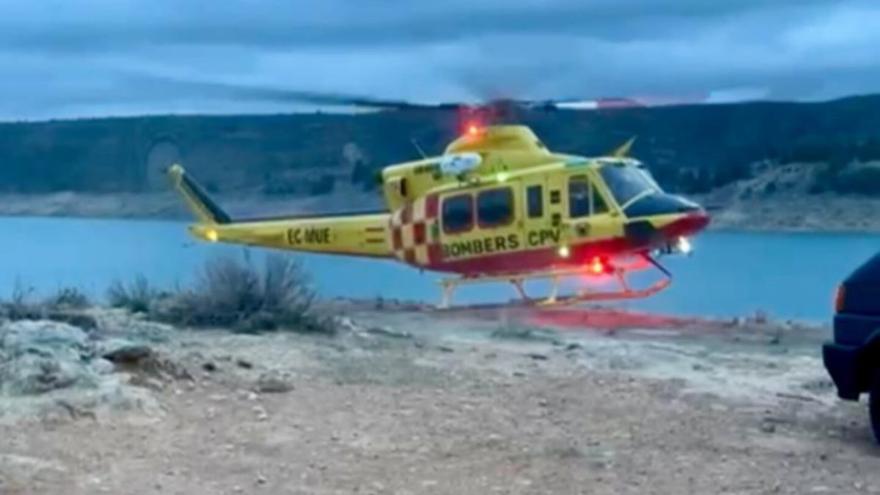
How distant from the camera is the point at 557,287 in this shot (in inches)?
837

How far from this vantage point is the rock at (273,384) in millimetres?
10727

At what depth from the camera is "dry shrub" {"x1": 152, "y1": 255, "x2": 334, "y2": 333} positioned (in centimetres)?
1445

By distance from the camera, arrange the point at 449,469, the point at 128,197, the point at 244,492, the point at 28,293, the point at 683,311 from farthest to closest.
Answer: the point at 128,197 < the point at 683,311 < the point at 28,293 < the point at 449,469 < the point at 244,492

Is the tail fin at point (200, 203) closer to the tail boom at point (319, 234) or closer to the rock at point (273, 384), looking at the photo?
the tail boom at point (319, 234)

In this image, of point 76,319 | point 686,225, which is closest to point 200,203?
point 686,225

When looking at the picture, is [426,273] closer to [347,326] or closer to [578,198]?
[578,198]

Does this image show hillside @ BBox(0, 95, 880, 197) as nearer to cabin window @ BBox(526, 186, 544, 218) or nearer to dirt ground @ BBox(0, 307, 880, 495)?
cabin window @ BBox(526, 186, 544, 218)

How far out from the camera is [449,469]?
8.25 m

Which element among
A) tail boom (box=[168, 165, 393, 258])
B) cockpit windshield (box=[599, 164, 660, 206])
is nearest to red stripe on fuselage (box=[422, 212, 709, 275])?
cockpit windshield (box=[599, 164, 660, 206])

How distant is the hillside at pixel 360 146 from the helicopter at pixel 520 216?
19880 millimetres

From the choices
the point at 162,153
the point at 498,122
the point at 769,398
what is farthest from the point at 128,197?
the point at 769,398

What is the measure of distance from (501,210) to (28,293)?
6729mm

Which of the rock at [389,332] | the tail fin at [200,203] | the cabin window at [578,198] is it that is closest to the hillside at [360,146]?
the tail fin at [200,203]

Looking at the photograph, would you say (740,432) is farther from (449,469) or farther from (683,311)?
(683,311)
